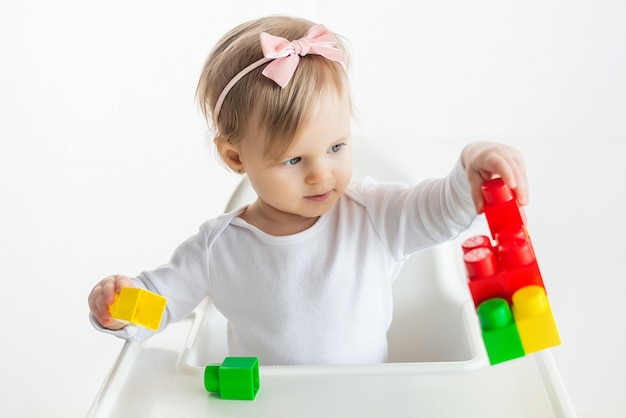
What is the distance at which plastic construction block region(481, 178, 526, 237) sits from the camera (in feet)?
2.30

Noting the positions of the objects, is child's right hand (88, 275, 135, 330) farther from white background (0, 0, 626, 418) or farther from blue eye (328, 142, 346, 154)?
white background (0, 0, 626, 418)

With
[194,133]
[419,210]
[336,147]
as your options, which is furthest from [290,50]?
[194,133]

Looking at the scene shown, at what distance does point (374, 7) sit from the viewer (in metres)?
2.19

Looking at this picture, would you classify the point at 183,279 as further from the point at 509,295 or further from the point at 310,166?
the point at 509,295

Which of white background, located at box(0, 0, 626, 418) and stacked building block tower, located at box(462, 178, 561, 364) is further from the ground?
stacked building block tower, located at box(462, 178, 561, 364)

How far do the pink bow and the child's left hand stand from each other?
0.69ft

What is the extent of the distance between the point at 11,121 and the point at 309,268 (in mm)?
1171

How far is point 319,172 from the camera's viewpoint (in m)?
0.90

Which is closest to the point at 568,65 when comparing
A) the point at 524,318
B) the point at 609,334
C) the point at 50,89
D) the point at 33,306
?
the point at 609,334

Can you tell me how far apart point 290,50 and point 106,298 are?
34cm

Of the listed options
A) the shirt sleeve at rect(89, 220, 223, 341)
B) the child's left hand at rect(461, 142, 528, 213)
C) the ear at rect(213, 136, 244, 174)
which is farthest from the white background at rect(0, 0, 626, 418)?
the child's left hand at rect(461, 142, 528, 213)

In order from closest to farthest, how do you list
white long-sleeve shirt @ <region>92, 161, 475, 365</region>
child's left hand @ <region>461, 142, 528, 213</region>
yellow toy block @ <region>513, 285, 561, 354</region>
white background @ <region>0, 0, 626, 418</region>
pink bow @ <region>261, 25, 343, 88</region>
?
1. yellow toy block @ <region>513, 285, 561, 354</region>
2. child's left hand @ <region>461, 142, 528, 213</region>
3. pink bow @ <region>261, 25, 343, 88</region>
4. white long-sleeve shirt @ <region>92, 161, 475, 365</region>
5. white background @ <region>0, 0, 626, 418</region>

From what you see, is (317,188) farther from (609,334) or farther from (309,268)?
(609,334)

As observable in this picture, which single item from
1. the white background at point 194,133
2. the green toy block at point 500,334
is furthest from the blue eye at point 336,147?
the white background at point 194,133
